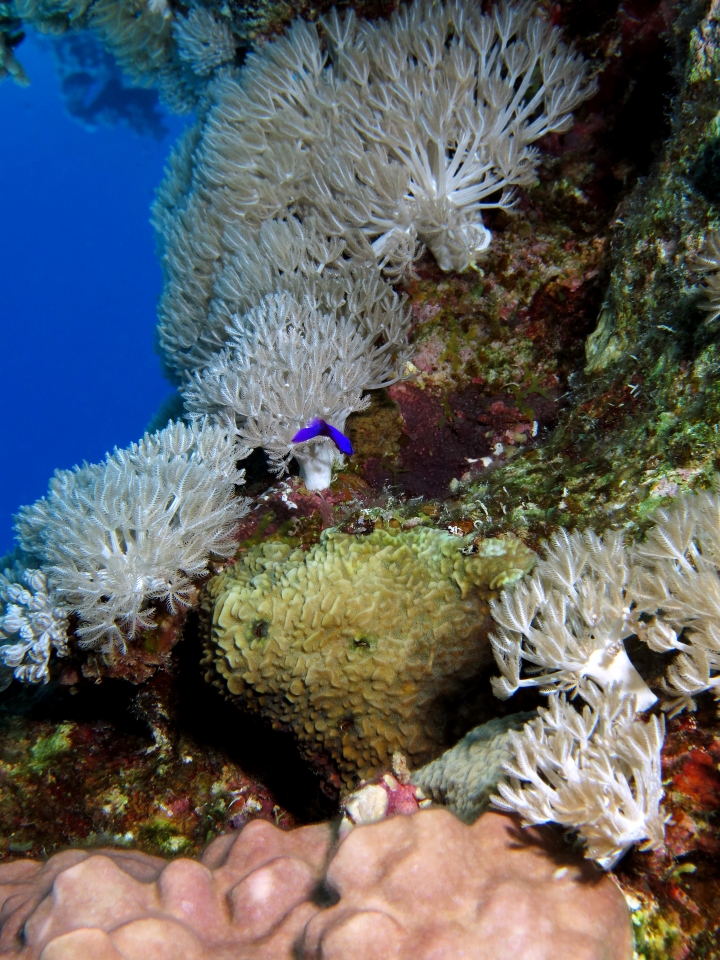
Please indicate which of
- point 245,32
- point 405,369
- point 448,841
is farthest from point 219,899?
point 245,32

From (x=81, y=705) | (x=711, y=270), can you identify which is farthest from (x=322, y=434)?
(x=81, y=705)

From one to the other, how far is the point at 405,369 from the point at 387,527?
5.68 feet

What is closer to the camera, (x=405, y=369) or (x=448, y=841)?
(x=448, y=841)

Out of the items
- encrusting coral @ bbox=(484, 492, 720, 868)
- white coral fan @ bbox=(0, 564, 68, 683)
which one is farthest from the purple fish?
white coral fan @ bbox=(0, 564, 68, 683)

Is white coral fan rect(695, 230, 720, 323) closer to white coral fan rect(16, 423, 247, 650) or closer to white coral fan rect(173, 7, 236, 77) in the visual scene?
white coral fan rect(16, 423, 247, 650)

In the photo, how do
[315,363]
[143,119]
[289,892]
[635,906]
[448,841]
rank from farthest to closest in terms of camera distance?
[143,119] → [315,363] → [289,892] → [448,841] → [635,906]

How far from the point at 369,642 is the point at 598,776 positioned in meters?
1.36

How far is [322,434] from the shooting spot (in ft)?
11.8

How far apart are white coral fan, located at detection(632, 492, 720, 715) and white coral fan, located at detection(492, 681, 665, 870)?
0.19 metres

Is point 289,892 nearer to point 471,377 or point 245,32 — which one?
point 471,377

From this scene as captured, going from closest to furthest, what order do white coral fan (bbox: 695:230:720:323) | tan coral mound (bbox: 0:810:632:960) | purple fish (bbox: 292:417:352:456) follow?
tan coral mound (bbox: 0:810:632:960)
white coral fan (bbox: 695:230:720:323)
purple fish (bbox: 292:417:352:456)

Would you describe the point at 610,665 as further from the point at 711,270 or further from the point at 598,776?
the point at 711,270

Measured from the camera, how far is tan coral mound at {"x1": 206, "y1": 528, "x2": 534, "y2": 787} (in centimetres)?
272

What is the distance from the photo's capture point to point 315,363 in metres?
3.68
